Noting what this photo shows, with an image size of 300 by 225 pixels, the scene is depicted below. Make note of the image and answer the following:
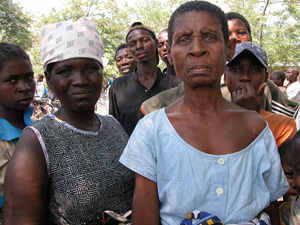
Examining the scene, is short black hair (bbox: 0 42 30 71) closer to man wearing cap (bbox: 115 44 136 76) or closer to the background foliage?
man wearing cap (bbox: 115 44 136 76)

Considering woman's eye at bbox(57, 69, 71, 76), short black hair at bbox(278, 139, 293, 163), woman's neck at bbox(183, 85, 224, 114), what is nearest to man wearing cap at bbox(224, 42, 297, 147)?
short black hair at bbox(278, 139, 293, 163)

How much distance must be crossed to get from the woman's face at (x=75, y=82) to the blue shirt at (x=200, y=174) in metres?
0.50

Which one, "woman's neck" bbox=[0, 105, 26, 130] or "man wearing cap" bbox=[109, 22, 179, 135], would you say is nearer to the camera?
"woman's neck" bbox=[0, 105, 26, 130]

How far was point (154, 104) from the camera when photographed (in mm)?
2436

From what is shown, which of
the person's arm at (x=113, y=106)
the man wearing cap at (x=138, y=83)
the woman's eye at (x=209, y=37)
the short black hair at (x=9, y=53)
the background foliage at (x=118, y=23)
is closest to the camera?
the woman's eye at (x=209, y=37)

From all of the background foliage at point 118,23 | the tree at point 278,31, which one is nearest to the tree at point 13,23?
the background foliage at point 118,23

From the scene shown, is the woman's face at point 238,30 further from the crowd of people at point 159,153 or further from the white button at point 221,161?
the white button at point 221,161

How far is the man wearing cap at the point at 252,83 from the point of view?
198 cm

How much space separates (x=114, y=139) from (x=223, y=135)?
79 centimetres

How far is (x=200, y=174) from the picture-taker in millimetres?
1258

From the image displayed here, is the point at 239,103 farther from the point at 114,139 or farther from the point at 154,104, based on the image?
the point at 114,139

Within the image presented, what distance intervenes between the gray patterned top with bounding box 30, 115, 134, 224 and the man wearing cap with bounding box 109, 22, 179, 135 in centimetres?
166

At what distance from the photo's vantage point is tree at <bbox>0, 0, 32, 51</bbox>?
1673cm

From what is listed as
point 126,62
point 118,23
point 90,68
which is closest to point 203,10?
point 90,68
